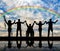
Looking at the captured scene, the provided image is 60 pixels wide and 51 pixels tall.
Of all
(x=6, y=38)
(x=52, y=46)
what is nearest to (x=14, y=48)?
(x=6, y=38)

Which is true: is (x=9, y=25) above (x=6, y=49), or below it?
above

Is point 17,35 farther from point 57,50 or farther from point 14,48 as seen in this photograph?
point 57,50

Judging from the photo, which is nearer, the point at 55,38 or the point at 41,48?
the point at 41,48

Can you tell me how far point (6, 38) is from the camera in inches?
516

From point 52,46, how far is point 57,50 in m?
0.62

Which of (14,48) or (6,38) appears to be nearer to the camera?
(14,48)

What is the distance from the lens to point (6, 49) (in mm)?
12133

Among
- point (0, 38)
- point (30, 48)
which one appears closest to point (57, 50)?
point (30, 48)

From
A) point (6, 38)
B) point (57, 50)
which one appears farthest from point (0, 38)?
→ point (57, 50)

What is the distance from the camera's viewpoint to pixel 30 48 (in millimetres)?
12305

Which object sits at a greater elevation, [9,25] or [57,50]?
[9,25]

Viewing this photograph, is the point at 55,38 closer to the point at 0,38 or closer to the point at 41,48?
the point at 41,48

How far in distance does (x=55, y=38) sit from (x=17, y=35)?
250cm

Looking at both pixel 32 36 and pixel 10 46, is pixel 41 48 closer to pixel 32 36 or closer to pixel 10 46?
pixel 32 36
